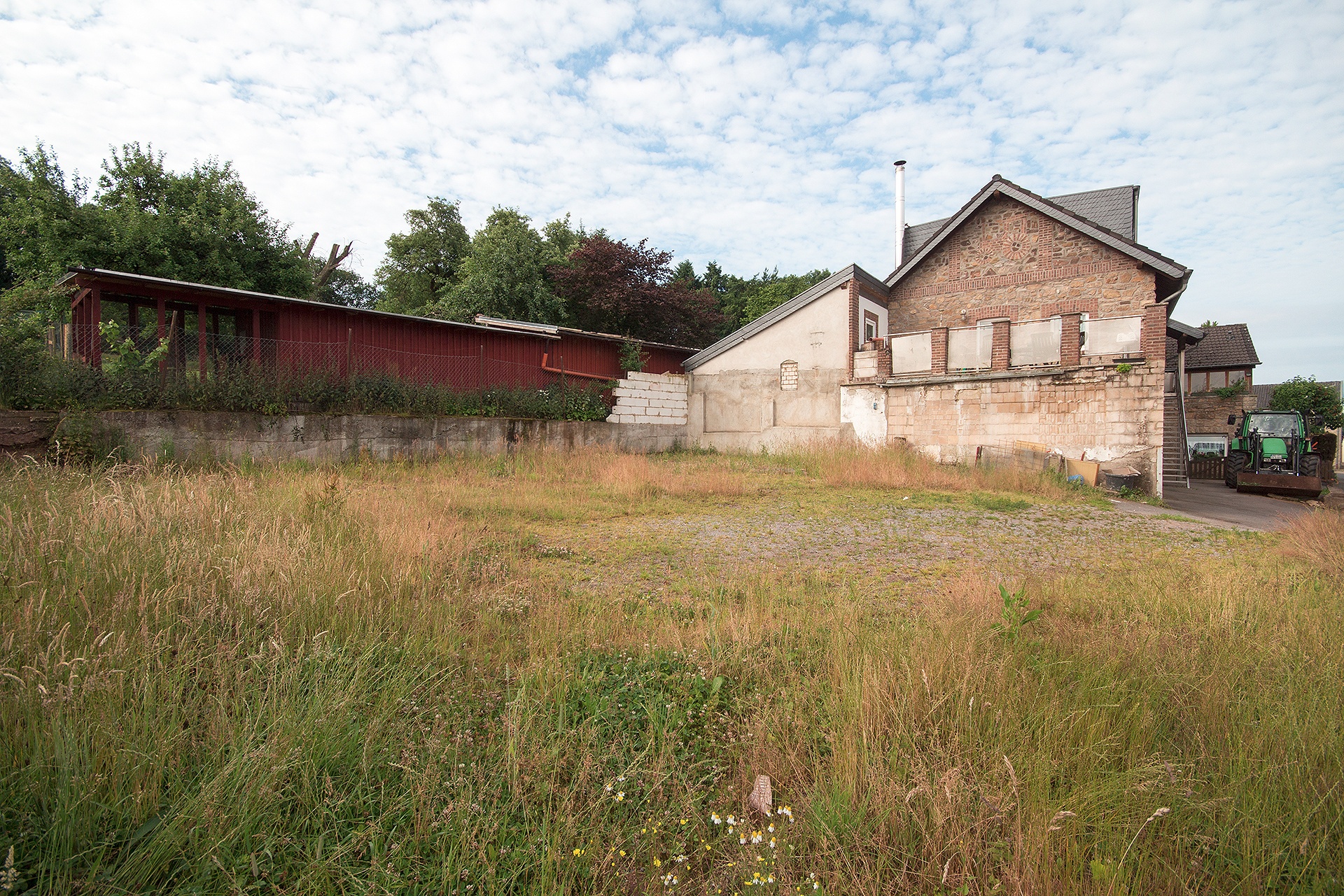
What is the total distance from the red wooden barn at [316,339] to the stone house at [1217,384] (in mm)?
27169

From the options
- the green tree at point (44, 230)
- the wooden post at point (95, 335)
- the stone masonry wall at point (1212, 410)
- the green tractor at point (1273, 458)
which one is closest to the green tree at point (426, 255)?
the green tree at point (44, 230)

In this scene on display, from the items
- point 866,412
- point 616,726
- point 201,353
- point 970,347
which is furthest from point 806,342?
point 616,726

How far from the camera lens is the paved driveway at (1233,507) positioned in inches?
395

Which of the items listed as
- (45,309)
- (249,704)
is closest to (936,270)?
(249,704)

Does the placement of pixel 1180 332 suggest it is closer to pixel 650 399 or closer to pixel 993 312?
pixel 993 312

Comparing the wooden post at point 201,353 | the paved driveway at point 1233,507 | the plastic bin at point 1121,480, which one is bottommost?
the paved driveway at point 1233,507

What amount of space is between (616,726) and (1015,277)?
19.7m

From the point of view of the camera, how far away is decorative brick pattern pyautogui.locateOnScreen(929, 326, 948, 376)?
50.9 ft

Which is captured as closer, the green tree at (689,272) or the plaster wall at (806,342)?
the plaster wall at (806,342)

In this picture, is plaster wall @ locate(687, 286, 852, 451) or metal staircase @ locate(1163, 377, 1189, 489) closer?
plaster wall @ locate(687, 286, 852, 451)

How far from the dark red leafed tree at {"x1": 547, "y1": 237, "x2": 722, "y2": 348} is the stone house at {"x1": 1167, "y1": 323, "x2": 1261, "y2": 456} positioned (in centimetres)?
2194

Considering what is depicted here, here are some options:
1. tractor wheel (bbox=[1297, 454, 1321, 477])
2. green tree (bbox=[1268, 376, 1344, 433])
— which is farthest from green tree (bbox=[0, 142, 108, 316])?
green tree (bbox=[1268, 376, 1344, 433])

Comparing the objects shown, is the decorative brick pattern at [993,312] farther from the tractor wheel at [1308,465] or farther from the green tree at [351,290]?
the green tree at [351,290]

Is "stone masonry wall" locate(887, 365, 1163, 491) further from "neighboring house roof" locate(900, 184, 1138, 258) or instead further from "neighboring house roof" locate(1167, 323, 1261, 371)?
"neighboring house roof" locate(1167, 323, 1261, 371)
